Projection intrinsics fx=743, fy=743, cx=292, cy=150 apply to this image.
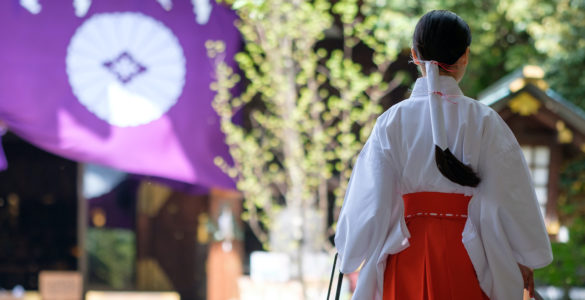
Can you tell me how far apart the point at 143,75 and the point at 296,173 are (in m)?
1.72

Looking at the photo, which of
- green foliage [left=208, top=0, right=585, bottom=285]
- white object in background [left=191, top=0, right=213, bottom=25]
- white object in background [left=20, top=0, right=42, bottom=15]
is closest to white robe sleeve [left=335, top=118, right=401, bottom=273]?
green foliage [left=208, top=0, right=585, bottom=285]

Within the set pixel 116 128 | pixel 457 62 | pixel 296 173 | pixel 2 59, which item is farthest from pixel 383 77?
pixel 457 62

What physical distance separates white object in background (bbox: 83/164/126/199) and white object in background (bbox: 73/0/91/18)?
9.78 feet

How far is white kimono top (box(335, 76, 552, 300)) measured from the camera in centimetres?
280

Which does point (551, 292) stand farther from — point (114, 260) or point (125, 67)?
point (114, 260)

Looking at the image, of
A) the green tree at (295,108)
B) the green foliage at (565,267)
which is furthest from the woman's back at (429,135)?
the green foliage at (565,267)

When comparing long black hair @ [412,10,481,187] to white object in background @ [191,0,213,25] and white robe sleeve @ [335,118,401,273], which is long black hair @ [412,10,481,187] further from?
white object in background @ [191,0,213,25]

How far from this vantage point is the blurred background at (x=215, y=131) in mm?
6570

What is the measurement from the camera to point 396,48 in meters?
7.88

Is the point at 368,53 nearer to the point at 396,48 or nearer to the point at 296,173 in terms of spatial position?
the point at 396,48

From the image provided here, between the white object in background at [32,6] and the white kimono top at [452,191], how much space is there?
449cm

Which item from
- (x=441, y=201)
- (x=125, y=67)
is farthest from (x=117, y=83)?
(x=441, y=201)

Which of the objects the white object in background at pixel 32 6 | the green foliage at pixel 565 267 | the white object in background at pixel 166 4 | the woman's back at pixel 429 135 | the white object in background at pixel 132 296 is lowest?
the white object in background at pixel 132 296

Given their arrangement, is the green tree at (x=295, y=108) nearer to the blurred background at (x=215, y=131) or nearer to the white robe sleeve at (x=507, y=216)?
the blurred background at (x=215, y=131)
